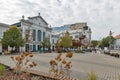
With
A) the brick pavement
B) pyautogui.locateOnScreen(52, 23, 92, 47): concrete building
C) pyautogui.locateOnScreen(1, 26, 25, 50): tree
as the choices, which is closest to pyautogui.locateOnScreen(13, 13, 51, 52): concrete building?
pyautogui.locateOnScreen(1, 26, 25, 50): tree

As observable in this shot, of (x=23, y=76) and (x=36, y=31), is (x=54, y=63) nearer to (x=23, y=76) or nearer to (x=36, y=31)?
(x=23, y=76)

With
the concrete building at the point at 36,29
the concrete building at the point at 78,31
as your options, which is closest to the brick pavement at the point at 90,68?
the concrete building at the point at 36,29

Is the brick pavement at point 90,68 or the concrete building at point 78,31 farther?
the concrete building at point 78,31

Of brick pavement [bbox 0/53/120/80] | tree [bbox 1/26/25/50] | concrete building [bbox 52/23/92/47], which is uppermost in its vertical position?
concrete building [bbox 52/23/92/47]

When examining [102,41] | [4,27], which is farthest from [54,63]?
[102,41]

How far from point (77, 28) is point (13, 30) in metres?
83.2

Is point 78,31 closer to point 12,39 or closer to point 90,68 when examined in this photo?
point 12,39

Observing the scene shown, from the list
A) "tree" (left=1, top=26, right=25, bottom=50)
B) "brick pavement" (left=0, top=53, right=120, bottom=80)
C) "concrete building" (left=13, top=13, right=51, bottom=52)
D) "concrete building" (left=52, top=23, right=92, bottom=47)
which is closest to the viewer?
"brick pavement" (left=0, top=53, right=120, bottom=80)

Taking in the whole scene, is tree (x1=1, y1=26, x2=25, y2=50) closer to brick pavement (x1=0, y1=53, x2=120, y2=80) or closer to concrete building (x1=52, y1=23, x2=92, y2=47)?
brick pavement (x1=0, y1=53, x2=120, y2=80)

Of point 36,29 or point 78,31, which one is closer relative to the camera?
point 36,29

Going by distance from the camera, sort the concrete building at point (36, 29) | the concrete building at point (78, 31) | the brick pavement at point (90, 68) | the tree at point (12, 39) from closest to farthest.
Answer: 1. the brick pavement at point (90, 68)
2. the tree at point (12, 39)
3. the concrete building at point (36, 29)
4. the concrete building at point (78, 31)

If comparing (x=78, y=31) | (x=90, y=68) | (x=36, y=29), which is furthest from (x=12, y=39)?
(x=78, y=31)

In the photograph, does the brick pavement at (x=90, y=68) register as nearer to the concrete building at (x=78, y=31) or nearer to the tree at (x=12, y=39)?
the tree at (x=12, y=39)

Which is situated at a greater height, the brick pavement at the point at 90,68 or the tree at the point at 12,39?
the tree at the point at 12,39
